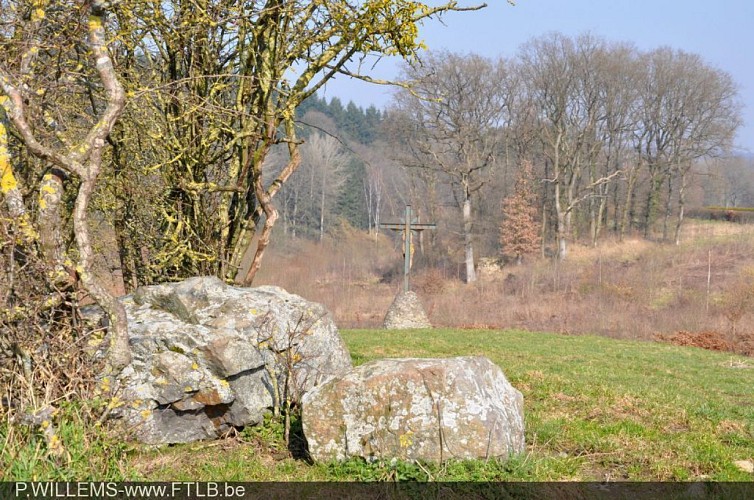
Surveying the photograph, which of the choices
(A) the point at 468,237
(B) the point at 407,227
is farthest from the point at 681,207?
(B) the point at 407,227

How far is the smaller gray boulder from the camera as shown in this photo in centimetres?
2325

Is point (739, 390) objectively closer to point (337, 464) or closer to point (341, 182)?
point (337, 464)

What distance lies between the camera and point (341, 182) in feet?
242

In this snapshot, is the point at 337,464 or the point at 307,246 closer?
the point at 337,464

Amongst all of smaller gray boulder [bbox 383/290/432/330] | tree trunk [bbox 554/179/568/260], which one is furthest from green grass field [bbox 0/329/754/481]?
tree trunk [bbox 554/179/568/260]

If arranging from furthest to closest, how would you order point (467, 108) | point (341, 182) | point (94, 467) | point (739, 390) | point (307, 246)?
point (341, 182) → point (307, 246) → point (467, 108) → point (739, 390) → point (94, 467)

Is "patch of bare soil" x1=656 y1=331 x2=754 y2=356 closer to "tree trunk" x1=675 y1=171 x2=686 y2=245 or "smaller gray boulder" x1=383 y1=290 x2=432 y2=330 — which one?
"smaller gray boulder" x1=383 y1=290 x2=432 y2=330

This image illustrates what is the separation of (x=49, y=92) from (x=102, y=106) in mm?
3483

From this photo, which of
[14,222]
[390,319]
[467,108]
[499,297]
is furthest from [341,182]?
[14,222]

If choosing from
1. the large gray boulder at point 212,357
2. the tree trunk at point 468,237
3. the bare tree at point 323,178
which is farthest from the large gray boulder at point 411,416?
the bare tree at point 323,178

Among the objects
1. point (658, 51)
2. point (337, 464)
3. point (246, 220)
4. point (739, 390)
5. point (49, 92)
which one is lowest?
point (739, 390)

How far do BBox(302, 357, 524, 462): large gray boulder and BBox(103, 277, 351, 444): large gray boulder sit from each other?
41cm

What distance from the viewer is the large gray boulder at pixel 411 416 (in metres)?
5.57

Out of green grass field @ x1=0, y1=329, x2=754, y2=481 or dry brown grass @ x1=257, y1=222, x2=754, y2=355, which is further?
dry brown grass @ x1=257, y1=222, x2=754, y2=355
